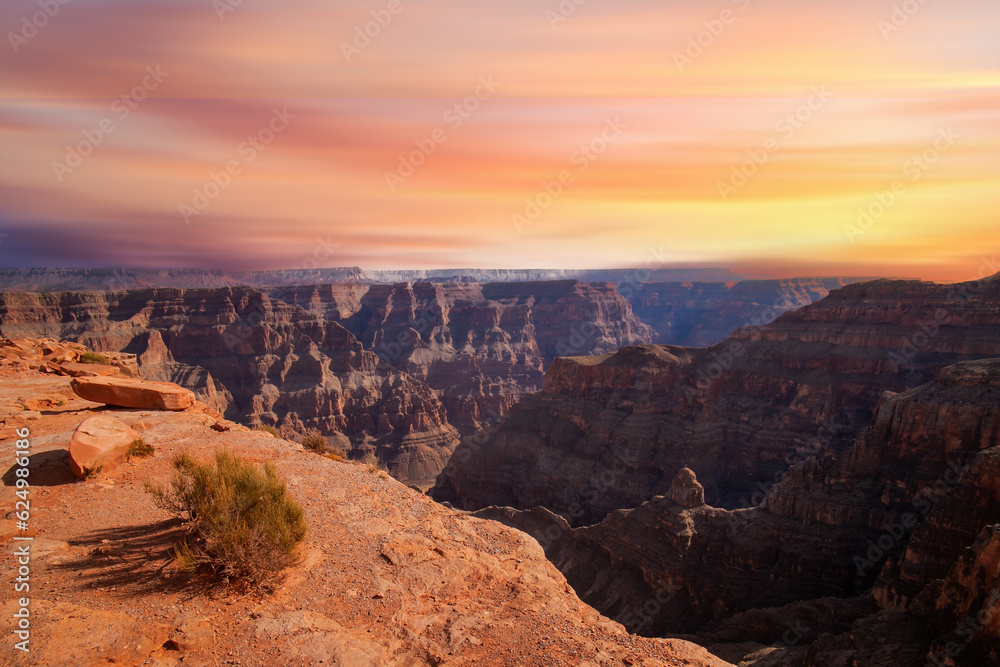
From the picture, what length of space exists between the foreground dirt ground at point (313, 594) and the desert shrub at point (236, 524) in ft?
1.14

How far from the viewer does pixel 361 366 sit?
97.8 m

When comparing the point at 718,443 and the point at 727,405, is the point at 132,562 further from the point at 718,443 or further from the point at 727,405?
the point at 727,405

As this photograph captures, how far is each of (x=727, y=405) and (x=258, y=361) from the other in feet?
238

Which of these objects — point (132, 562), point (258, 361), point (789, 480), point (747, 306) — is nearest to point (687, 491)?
point (789, 480)

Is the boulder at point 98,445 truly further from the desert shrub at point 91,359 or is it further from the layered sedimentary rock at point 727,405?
the layered sedimentary rock at point 727,405

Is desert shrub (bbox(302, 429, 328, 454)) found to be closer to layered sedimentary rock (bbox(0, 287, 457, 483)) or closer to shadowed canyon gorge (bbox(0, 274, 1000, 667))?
shadowed canyon gorge (bbox(0, 274, 1000, 667))

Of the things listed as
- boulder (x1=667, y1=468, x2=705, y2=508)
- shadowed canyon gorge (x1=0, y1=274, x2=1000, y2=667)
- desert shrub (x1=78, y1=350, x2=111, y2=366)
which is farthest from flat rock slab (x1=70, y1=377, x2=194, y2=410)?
boulder (x1=667, y1=468, x2=705, y2=508)

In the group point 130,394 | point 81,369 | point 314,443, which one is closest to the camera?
point 130,394

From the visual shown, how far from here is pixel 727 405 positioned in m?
58.3

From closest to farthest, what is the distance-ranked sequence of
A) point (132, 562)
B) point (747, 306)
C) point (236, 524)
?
1. point (236, 524)
2. point (132, 562)
3. point (747, 306)

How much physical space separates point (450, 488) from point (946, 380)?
4816 cm

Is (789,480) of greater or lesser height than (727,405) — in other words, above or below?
above

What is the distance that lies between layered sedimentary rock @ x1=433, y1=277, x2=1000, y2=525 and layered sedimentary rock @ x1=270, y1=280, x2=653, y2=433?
137 ft

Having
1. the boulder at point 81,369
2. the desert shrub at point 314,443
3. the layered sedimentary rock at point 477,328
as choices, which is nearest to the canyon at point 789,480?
the desert shrub at point 314,443
